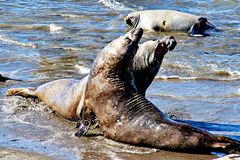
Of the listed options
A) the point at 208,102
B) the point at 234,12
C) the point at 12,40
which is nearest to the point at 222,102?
the point at 208,102

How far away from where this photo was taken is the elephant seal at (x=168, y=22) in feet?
47.3

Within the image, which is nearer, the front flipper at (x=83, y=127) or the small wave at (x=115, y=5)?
the front flipper at (x=83, y=127)

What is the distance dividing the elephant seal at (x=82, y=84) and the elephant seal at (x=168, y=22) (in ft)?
21.7

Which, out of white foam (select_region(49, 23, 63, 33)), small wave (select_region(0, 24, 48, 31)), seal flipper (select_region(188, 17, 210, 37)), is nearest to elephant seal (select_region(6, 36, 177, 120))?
white foam (select_region(49, 23, 63, 33))

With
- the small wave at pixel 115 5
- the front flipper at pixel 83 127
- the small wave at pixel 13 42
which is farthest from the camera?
the small wave at pixel 115 5

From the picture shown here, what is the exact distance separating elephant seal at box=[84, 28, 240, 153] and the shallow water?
11 centimetres

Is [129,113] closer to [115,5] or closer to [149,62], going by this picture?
[149,62]

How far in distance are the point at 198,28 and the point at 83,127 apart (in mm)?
A: 8020

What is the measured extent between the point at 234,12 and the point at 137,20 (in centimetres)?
299

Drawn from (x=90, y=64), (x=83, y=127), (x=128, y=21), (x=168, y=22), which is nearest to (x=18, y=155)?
(x=83, y=127)

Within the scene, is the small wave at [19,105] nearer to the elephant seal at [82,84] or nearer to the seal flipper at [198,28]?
A: the elephant seal at [82,84]

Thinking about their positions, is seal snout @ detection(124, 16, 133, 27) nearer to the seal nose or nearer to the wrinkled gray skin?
the wrinkled gray skin

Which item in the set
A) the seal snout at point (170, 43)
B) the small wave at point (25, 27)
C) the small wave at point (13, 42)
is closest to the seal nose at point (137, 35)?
the seal snout at point (170, 43)

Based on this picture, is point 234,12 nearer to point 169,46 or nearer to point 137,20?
point 137,20
